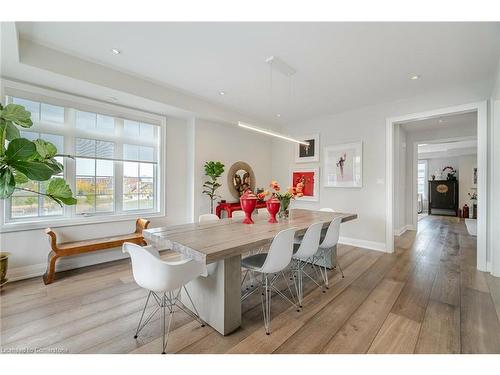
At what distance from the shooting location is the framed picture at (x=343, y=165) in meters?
4.54

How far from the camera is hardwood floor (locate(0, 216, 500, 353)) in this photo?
1732 mm

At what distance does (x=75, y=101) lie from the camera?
10.9ft

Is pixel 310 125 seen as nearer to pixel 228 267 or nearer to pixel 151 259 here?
pixel 228 267

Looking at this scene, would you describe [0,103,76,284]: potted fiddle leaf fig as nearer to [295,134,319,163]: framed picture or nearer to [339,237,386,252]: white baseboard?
[295,134,319,163]: framed picture

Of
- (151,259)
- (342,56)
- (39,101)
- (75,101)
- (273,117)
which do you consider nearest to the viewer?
(151,259)

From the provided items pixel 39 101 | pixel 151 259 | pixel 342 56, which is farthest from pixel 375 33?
pixel 39 101

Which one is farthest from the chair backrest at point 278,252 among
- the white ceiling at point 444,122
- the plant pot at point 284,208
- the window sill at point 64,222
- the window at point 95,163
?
the white ceiling at point 444,122

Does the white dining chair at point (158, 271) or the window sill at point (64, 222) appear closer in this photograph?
the white dining chair at point (158, 271)

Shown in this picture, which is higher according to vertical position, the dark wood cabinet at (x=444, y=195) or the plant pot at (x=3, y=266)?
the dark wood cabinet at (x=444, y=195)

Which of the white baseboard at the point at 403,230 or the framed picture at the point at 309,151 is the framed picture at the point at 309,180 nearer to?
the framed picture at the point at 309,151

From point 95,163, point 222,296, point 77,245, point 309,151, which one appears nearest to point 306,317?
point 222,296

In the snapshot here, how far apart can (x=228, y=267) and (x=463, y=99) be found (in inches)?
168

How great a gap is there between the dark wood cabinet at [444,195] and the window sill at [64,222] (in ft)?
34.4

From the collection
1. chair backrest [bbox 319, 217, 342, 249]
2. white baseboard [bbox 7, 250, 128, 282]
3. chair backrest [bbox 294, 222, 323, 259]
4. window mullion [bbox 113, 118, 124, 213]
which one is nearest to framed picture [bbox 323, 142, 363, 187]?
chair backrest [bbox 319, 217, 342, 249]
